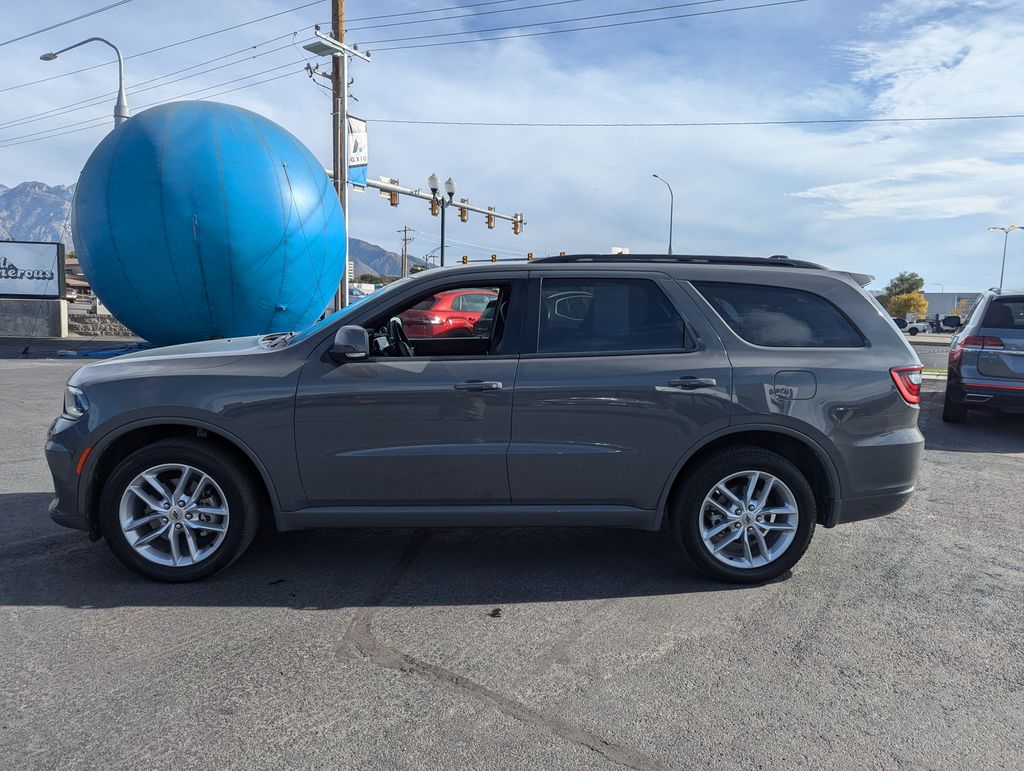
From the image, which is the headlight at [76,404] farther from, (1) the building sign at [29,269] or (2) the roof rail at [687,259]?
(1) the building sign at [29,269]

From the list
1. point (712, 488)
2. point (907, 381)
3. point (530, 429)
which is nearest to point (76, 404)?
point (530, 429)

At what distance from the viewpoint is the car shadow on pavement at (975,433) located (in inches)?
320

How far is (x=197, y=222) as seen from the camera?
47.2ft

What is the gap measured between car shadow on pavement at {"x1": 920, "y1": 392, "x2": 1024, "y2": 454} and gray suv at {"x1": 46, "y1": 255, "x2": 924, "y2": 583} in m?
4.82

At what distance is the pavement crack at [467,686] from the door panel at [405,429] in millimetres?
642

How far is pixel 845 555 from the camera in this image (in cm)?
464

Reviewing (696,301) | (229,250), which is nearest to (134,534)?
(696,301)

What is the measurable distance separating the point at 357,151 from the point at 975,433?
17443mm

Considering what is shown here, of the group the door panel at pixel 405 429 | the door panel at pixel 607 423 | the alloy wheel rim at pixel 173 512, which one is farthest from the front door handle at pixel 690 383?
the alloy wheel rim at pixel 173 512

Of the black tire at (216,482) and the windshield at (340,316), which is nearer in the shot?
the black tire at (216,482)

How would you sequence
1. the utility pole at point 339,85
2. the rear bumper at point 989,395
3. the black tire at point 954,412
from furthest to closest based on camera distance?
the utility pole at point 339,85, the black tire at point 954,412, the rear bumper at point 989,395

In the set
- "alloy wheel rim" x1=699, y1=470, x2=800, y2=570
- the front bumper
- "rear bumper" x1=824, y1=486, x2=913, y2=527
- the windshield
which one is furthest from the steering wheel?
"rear bumper" x1=824, y1=486, x2=913, y2=527

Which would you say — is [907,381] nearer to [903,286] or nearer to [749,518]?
[749,518]

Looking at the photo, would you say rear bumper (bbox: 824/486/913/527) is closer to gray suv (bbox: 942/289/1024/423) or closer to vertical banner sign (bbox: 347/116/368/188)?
gray suv (bbox: 942/289/1024/423)
